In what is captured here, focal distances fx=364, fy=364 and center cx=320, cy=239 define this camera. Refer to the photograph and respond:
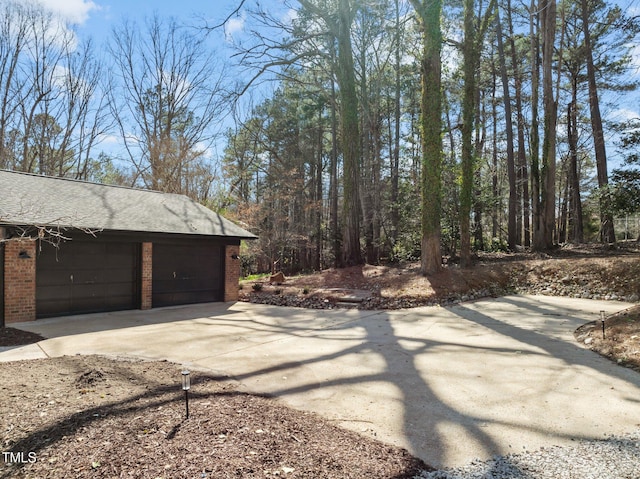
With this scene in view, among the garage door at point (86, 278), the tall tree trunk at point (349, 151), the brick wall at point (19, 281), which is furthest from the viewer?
the tall tree trunk at point (349, 151)

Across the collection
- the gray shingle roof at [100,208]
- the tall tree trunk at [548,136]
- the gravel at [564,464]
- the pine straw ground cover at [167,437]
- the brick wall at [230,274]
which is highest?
the tall tree trunk at [548,136]

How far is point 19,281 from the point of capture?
294 inches

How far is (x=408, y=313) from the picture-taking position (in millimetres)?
8484

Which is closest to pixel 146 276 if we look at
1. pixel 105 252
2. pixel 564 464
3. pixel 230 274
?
pixel 105 252

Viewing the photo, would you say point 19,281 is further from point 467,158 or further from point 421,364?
point 467,158

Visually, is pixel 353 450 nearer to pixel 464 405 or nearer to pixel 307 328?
pixel 464 405

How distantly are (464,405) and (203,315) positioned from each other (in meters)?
6.80

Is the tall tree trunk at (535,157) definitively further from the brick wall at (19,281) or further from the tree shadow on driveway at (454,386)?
the brick wall at (19,281)

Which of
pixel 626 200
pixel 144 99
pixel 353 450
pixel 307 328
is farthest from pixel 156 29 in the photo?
pixel 353 450

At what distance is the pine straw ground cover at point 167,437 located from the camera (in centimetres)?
220

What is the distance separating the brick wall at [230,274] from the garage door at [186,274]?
→ 0.18 m

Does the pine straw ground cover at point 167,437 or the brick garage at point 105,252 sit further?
the brick garage at point 105,252

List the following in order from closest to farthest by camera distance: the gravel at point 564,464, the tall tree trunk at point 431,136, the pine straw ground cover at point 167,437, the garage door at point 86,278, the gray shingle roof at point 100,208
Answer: the pine straw ground cover at point 167,437 → the gravel at point 564,464 → the gray shingle roof at point 100,208 → the garage door at point 86,278 → the tall tree trunk at point 431,136

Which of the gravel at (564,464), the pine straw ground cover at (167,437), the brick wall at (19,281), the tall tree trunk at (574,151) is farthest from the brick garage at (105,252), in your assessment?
the tall tree trunk at (574,151)
